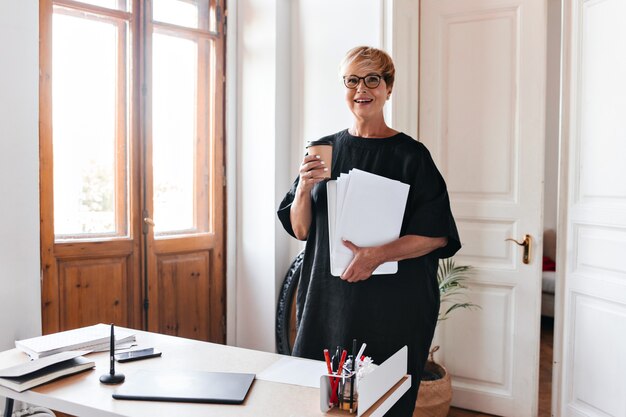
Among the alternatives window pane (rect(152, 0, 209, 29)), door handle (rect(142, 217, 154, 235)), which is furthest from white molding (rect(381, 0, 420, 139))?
door handle (rect(142, 217, 154, 235))

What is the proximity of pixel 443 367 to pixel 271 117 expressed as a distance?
1.78 metres

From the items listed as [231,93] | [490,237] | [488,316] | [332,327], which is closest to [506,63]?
[490,237]

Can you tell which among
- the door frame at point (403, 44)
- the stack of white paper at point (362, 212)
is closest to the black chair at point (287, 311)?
the door frame at point (403, 44)

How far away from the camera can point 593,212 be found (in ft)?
9.08

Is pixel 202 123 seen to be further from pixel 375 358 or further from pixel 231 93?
pixel 375 358

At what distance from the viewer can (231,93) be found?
3.80 meters

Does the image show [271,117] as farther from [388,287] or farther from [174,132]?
[388,287]

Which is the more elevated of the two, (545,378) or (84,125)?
(84,125)

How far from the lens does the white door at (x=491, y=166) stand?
3.08 metres

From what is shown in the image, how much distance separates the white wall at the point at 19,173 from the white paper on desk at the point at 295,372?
Result: 163 centimetres

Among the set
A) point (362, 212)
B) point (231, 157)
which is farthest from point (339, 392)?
point (231, 157)

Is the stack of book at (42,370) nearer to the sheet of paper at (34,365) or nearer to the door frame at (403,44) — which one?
the sheet of paper at (34,365)

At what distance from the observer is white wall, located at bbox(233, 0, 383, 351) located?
3631 mm

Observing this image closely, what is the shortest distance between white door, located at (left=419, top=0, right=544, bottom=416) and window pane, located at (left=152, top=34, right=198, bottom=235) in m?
1.42
